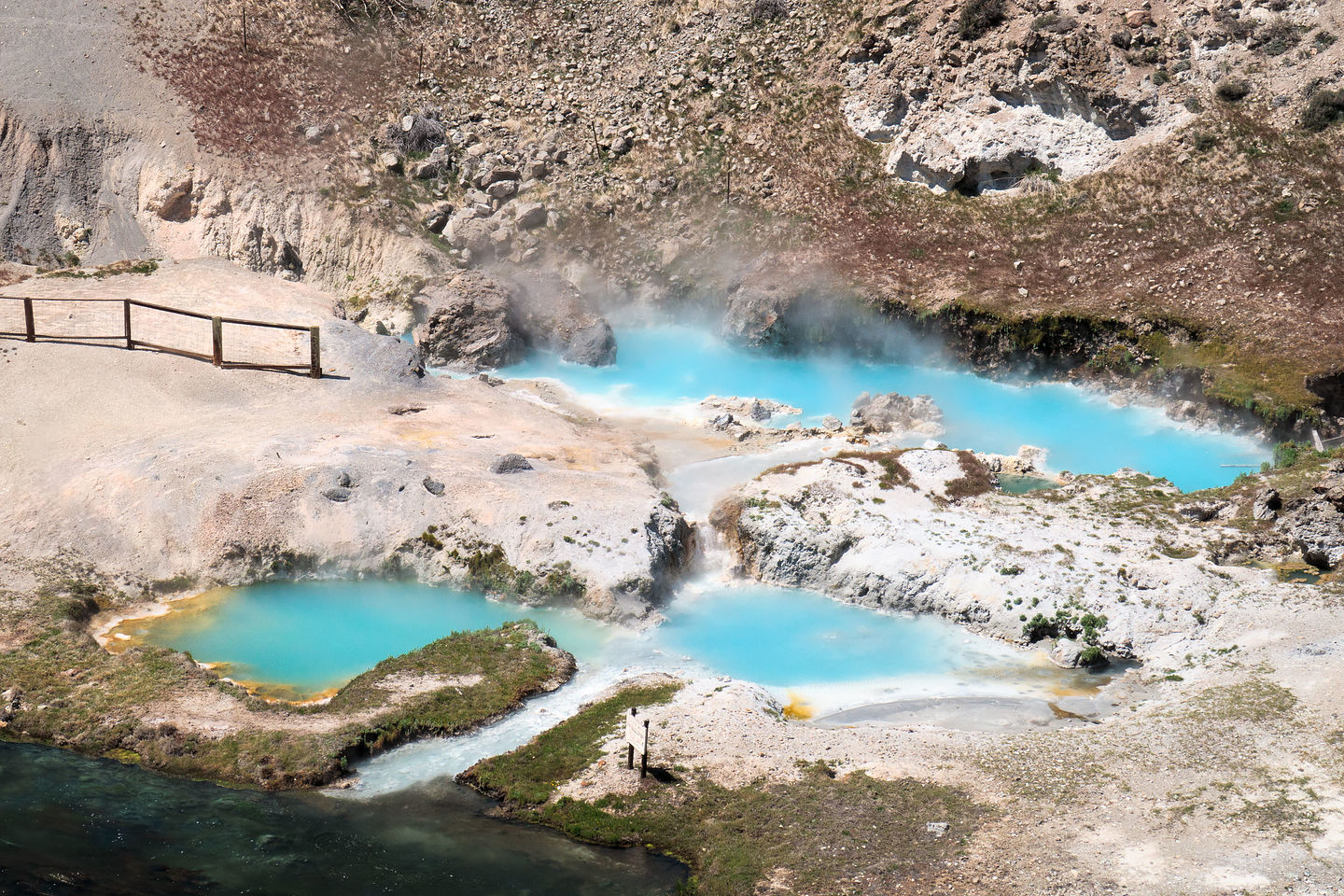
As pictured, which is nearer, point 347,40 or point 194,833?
point 194,833

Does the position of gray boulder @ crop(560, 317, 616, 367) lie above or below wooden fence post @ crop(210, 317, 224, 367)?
below

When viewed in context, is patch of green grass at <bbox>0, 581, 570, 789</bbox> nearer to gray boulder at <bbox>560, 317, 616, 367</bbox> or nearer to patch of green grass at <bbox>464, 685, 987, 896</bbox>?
patch of green grass at <bbox>464, 685, 987, 896</bbox>

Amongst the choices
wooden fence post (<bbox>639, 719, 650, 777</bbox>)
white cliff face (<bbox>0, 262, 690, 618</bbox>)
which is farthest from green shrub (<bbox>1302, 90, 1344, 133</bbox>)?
wooden fence post (<bbox>639, 719, 650, 777</bbox>)

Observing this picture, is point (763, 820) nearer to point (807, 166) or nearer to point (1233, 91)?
point (807, 166)

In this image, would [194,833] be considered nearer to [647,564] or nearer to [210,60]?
[647,564]

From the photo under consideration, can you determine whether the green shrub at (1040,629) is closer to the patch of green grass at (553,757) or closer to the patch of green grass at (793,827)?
the patch of green grass at (793,827)

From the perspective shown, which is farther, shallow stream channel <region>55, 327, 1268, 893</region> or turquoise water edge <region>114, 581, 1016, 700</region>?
turquoise water edge <region>114, 581, 1016, 700</region>

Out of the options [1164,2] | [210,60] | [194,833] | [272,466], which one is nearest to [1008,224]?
[1164,2]
